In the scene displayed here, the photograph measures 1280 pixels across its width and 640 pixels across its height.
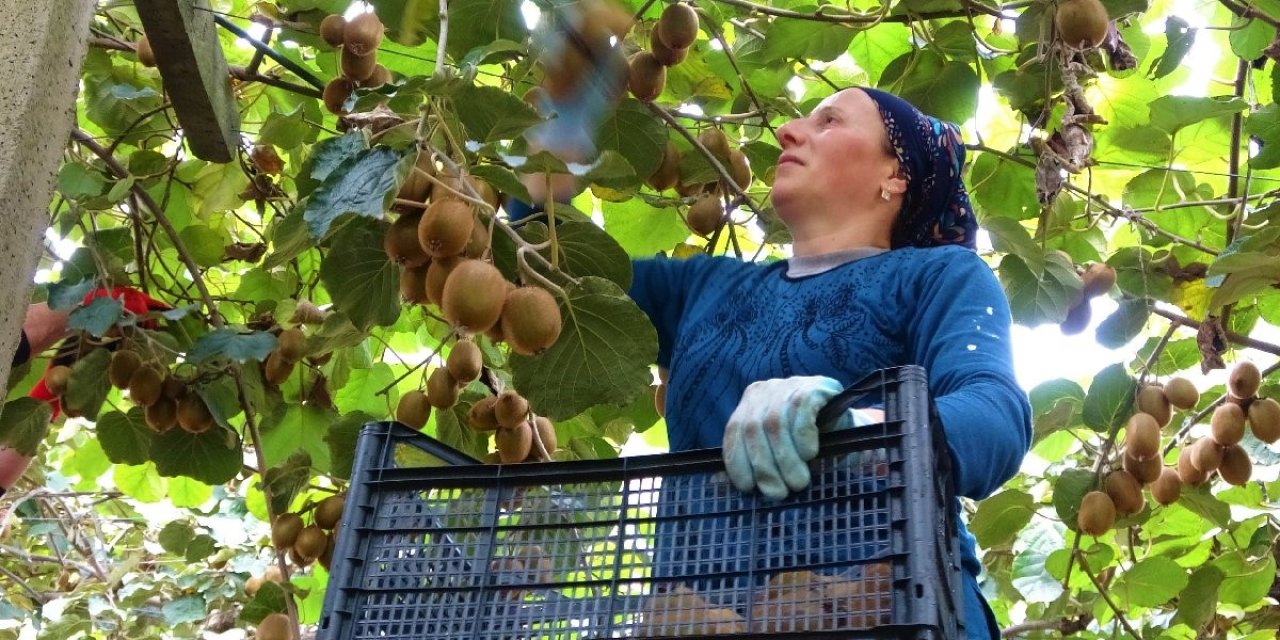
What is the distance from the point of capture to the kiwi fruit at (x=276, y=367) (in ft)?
7.21

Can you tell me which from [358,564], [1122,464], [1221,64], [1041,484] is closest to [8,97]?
[358,564]

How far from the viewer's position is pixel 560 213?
166cm

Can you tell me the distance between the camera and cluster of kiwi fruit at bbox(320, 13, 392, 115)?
1.88 metres

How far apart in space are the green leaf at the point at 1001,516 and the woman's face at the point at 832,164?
3.46 ft

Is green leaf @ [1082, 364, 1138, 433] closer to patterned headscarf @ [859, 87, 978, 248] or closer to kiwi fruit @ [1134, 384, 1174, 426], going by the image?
kiwi fruit @ [1134, 384, 1174, 426]

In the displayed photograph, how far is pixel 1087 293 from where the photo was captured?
2479mm

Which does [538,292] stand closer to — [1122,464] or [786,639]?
[786,639]

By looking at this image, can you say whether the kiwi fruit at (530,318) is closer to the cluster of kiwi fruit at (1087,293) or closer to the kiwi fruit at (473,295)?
the kiwi fruit at (473,295)

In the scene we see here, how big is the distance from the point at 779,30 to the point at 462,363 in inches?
34.5

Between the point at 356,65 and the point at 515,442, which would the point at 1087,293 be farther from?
the point at 356,65

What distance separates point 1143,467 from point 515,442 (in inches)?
48.1

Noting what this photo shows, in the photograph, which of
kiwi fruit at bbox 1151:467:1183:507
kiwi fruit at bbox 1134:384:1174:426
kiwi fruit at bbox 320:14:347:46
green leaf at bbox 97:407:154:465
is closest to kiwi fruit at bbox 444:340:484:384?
kiwi fruit at bbox 320:14:347:46

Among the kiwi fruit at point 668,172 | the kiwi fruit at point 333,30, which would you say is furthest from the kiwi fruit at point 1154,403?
the kiwi fruit at point 333,30

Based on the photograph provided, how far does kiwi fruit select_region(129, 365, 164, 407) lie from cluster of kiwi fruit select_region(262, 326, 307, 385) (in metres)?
0.17
